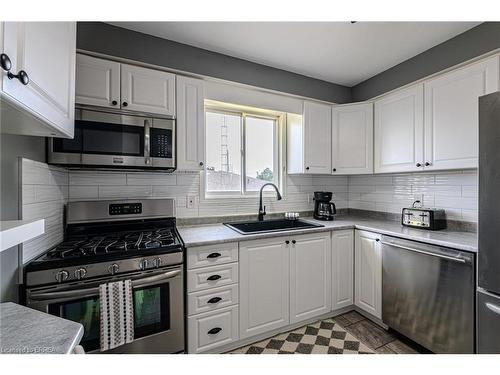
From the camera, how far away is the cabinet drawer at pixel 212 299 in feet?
5.15

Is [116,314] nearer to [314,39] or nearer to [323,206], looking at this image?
[323,206]

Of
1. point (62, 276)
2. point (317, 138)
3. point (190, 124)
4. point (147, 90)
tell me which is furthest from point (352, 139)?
point (62, 276)

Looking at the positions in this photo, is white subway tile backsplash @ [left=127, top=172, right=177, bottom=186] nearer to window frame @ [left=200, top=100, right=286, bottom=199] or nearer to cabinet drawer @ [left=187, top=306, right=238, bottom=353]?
window frame @ [left=200, top=100, right=286, bottom=199]

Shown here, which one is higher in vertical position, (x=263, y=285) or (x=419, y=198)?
(x=419, y=198)

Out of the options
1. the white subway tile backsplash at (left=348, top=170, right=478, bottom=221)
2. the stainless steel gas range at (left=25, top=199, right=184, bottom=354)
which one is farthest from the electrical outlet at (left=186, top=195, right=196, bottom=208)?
the white subway tile backsplash at (left=348, top=170, right=478, bottom=221)

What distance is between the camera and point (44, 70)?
2.93 feet

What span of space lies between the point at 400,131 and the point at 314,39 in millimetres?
1168

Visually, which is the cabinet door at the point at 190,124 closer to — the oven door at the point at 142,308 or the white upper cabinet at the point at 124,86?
the white upper cabinet at the point at 124,86

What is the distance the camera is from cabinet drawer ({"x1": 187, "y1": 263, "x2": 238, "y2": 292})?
157cm

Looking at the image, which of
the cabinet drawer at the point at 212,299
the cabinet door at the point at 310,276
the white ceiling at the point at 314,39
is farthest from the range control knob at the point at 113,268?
the white ceiling at the point at 314,39

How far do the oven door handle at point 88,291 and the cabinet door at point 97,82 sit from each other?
1.20 meters
